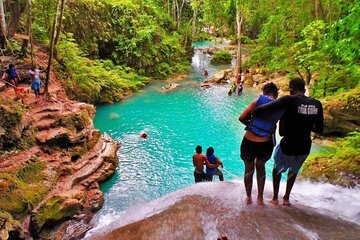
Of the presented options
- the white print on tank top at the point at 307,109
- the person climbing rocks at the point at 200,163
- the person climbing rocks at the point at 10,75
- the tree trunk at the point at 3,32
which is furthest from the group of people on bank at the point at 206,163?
the tree trunk at the point at 3,32

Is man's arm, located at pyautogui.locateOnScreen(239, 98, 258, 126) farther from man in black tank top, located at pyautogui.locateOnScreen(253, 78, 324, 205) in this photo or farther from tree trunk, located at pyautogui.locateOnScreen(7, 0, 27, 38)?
tree trunk, located at pyautogui.locateOnScreen(7, 0, 27, 38)

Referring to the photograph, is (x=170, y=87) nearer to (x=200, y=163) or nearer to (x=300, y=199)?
(x=200, y=163)

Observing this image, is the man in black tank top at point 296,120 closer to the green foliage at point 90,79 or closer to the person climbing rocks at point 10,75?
the person climbing rocks at point 10,75

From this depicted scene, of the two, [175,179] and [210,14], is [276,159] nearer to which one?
[175,179]

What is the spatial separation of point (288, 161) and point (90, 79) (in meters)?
19.9

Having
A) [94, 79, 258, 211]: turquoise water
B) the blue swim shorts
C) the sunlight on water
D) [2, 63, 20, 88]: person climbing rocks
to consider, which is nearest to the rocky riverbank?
the sunlight on water

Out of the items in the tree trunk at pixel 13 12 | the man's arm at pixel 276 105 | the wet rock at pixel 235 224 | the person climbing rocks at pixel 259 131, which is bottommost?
the wet rock at pixel 235 224

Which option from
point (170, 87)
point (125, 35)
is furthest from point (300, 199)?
point (125, 35)

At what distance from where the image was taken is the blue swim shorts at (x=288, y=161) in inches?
201

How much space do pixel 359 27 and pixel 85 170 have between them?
32.3 ft

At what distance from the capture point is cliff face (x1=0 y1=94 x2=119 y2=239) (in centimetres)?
907

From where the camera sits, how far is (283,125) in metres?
4.91

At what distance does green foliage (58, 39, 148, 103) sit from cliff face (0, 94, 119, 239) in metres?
6.87

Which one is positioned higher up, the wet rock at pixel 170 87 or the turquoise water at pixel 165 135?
the wet rock at pixel 170 87
